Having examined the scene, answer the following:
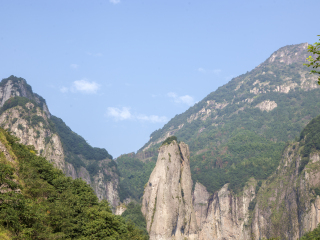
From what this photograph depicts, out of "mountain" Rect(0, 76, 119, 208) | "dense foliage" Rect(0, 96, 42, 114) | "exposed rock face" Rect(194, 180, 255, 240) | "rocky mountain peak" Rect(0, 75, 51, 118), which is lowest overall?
A: "exposed rock face" Rect(194, 180, 255, 240)

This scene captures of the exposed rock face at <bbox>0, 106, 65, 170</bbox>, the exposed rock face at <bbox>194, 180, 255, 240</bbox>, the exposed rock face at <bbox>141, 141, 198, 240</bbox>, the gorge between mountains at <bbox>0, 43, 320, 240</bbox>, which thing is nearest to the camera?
the exposed rock face at <bbox>141, 141, 198, 240</bbox>

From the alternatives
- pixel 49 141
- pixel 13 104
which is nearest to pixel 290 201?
pixel 49 141

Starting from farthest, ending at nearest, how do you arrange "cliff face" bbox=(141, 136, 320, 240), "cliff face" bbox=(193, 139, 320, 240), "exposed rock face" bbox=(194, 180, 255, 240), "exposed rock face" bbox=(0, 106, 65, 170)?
"exposed rock face" bbox=(194, 180, 255, 240) → "exposed rock face" bbox=(0, 106, 65, 170) → "cliff face" bbox=(193, 139, 320, 240) → "cliff face" bbox=(141, 136, 320, 240)

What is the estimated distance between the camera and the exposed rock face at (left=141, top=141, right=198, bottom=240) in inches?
4412

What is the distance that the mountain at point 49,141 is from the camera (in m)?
135

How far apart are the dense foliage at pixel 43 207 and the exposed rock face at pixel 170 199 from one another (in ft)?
191

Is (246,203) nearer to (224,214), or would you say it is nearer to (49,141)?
(224,214)

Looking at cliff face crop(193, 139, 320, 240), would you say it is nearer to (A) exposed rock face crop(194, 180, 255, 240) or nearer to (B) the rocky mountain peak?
(A) exposed rock face crop(194, 180, 255, 240)

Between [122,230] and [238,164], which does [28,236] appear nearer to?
[122,230]

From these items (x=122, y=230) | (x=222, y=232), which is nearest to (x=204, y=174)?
(x=222, y=232)

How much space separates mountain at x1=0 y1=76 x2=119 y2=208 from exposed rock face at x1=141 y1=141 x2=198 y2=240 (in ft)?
115

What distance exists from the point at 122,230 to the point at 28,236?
21768 millimetres

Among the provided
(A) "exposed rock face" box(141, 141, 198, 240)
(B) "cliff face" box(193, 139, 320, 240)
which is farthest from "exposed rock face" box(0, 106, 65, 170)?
(B) "cliff face" box(193, 139, 320, 240)

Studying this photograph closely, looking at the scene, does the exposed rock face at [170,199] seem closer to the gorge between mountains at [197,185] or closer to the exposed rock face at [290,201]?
the gorge between mountains at [197,185]
